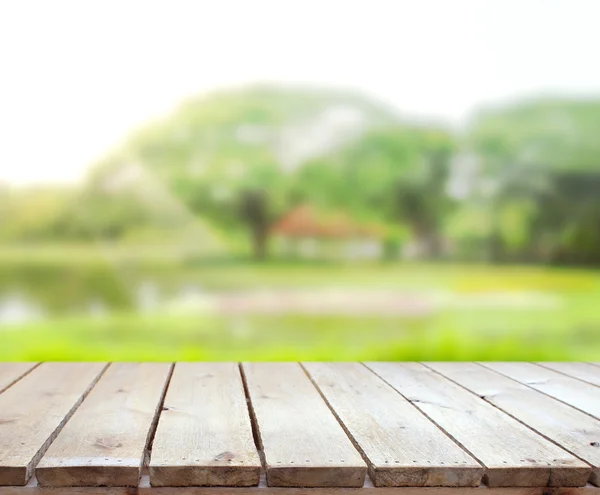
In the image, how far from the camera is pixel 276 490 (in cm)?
112

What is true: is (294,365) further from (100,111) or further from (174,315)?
(100,111)

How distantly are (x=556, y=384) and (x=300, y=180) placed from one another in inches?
60.8

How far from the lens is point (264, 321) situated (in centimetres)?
310

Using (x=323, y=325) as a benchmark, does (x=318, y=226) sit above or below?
above

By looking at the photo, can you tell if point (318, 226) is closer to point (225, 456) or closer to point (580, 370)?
point (580, 370)

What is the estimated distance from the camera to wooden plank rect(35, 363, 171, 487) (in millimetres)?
1108

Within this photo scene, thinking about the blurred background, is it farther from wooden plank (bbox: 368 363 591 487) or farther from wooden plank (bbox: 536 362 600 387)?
wooden plank (bbox: 368 363 591 487)

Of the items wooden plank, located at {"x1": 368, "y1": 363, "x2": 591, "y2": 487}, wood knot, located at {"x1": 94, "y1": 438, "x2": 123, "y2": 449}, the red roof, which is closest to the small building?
the red roof

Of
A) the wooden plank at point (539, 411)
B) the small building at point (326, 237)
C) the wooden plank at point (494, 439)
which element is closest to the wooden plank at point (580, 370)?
the wooden plank at point (539, 411)

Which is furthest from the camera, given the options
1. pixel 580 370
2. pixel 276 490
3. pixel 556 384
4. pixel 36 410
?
pixel 580 370

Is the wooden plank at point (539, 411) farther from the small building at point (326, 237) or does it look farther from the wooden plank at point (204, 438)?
the small building at point (326, 237)

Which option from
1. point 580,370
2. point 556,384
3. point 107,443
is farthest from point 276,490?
point 580,370

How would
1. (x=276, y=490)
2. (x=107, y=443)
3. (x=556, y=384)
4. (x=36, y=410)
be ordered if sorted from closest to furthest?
(x=276, y=490), (x=107, y=443), (x=36, y=410), (x=556, y=384)

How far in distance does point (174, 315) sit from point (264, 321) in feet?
1.28
